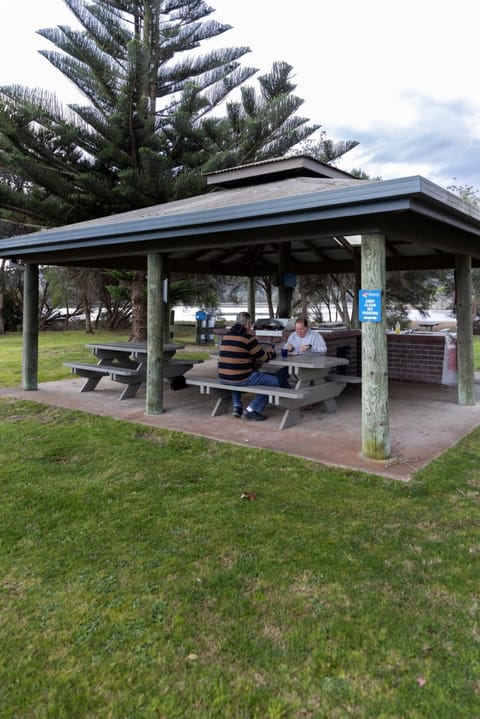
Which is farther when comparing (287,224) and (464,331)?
(464,331)

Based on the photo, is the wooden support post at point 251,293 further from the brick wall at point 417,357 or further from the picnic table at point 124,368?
the picnic table at point 124,368

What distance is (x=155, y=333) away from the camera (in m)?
6.21

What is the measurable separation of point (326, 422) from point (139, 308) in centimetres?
940

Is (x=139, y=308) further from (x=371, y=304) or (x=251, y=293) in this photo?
(x=371, y=304)

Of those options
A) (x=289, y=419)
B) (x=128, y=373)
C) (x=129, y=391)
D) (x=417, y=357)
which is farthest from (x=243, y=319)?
(x=417, y=357)

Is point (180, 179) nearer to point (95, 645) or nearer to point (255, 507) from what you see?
point (255, 507)

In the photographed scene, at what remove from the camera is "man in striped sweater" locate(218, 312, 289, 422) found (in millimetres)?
5887

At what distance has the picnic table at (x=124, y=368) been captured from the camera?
23.9ft

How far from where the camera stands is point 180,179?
13.1 meters

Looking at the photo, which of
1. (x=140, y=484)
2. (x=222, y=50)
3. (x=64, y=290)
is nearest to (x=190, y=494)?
(x=140, y=484)

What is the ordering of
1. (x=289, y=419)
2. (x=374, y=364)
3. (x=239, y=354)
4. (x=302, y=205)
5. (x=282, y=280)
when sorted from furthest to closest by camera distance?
(x=282, y=280) < (x=239, y=354) < (x=289, y=419) < (x=374, y=364) < (x=302, y=205)

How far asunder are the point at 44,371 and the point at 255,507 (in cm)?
795

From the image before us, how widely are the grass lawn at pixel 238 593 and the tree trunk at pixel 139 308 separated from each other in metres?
9.86

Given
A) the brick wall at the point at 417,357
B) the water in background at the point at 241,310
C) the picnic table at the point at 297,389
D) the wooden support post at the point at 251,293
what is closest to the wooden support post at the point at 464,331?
the picnic table at the point at 297,389
